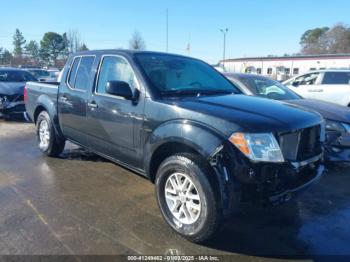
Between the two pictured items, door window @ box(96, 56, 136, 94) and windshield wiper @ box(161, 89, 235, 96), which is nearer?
windshield wiper @ box(161, 89, 235, 96)

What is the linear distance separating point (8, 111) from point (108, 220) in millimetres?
8165

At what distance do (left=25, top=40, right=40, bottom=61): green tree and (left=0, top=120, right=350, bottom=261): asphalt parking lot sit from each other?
9332cm

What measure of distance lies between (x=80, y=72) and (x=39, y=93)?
Answer: 1.51m

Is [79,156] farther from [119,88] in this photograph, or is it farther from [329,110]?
[329,110]

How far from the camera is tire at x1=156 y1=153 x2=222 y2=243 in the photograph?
3121 millimetres

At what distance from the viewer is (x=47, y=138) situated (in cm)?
631

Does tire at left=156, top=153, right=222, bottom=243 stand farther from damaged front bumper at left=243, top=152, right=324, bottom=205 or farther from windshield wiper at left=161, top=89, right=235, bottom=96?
windshield wiper at left=161, top=89, right=235, bottom=96

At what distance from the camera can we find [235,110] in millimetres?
3439

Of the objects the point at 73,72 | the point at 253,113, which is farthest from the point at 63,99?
the point at 253,113

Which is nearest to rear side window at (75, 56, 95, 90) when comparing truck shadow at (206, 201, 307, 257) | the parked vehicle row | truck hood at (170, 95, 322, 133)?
truck hood at (170, 95, 322, 133)

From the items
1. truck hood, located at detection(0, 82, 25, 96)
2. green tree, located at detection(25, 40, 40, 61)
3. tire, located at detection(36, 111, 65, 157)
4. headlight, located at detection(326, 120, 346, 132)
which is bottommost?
tire, located at detection(36, 111, 65, 157)

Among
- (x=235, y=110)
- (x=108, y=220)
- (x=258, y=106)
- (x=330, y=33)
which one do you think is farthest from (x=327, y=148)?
(x=330, y=33)

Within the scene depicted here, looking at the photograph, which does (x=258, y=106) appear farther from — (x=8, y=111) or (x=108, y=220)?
(x=8, y=111)

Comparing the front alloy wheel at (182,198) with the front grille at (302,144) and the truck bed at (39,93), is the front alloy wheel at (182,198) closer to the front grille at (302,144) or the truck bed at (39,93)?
the front grille at (302,144)
